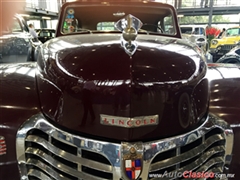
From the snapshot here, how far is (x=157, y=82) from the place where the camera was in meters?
1.16

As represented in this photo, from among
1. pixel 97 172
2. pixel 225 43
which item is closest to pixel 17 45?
pixel 97 172

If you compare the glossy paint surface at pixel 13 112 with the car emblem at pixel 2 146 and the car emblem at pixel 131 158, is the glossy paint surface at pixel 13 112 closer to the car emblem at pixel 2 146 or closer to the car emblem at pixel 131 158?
the car emblem at pixel 2 146

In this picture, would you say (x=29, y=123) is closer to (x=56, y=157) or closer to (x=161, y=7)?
(x=56, y=157)

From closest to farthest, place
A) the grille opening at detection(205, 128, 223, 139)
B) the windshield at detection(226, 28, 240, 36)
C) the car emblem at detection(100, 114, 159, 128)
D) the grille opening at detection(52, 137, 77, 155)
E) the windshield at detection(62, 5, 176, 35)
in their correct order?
the car emblem at detection(100, 114, 159, 128), the grille opening at detection(52, 137, 77, 155), the grille opening at detection(205, 128, 223, 139), the windshield at detection(62, 5, 176, 35), the windshield at detection(226, 28, 240, 36)

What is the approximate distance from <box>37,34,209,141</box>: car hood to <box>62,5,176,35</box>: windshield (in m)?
1.34

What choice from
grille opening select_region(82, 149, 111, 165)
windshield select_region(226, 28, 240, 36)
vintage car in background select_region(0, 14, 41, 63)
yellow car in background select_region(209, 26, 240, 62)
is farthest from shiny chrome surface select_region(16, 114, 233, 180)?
windshield select_region(226, 28, 240, 36)

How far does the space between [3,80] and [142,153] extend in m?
0.94

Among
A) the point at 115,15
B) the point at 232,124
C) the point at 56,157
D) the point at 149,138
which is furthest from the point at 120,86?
the point at 115,15

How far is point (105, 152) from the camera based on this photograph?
44.7 inches

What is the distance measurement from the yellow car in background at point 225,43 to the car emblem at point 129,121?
349 inches

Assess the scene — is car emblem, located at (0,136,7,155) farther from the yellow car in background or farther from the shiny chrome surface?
the yellow car in background

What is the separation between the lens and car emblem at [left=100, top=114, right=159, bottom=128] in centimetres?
111

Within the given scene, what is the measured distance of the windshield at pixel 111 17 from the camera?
2.62 metres

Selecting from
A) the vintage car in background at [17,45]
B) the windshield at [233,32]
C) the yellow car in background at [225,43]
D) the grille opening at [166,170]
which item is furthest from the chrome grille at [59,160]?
the windshield at [233,32]
